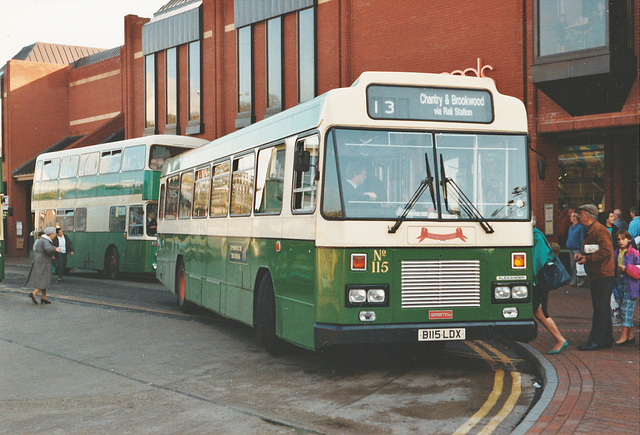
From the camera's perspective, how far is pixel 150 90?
3444 centimetres

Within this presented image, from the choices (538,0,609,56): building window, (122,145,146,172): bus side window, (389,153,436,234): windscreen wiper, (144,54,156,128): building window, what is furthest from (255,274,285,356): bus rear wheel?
(144,54,156,128): building window

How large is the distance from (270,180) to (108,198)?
15.9m

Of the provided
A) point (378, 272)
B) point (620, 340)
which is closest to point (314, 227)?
point (378, 272)

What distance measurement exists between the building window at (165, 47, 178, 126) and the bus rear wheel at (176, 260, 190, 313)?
18.9 metres

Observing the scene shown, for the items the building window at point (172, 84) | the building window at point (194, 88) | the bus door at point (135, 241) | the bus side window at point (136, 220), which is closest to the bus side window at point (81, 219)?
the bus door at point (135, 241)

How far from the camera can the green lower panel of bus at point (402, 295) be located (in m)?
7.65

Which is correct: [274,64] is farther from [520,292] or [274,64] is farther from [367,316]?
[367,316]

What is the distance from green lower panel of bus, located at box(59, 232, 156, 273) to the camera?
22.7 meters

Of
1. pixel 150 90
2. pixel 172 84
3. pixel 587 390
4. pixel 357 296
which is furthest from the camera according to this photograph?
pixel 150 90

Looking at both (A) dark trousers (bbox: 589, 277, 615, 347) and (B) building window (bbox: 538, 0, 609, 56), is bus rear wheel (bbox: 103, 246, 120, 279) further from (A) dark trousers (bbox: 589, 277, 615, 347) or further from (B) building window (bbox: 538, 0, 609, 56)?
(A) dark trousers (bbox: 589, 277, 615, 347)

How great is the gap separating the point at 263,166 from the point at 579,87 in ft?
32.2

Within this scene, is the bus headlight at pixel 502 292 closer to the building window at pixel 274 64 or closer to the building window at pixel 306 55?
the building window at pixel 306 55

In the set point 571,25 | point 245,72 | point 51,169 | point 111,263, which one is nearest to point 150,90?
point 245,72

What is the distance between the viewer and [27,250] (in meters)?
44.6
